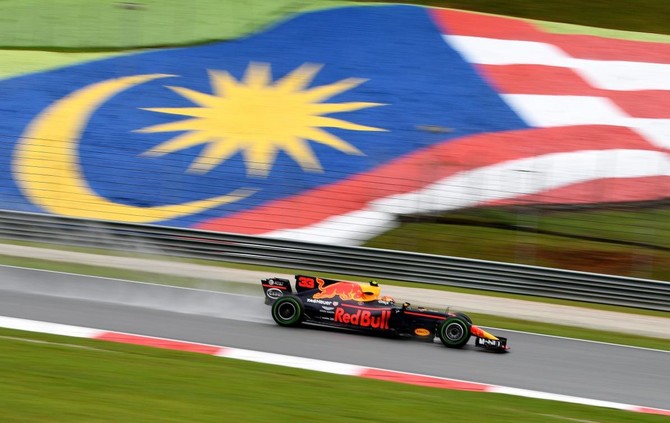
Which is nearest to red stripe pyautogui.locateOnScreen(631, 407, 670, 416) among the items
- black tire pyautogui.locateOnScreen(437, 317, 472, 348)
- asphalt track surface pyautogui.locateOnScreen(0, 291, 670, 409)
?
asphalt track surface pyautogui.locateOnScreen(0, 291, 670, 409)

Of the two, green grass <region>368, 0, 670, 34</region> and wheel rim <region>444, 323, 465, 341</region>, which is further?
green grass <region>368, 0, 670, 34</region>

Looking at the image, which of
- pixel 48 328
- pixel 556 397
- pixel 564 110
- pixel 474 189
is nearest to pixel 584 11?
pixel 564 110

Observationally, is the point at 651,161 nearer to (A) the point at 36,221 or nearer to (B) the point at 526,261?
(B) the point at 526,261

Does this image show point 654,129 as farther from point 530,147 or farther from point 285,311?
point 285,311

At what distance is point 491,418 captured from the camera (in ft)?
22.1

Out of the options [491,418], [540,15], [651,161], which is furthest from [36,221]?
[540,15]

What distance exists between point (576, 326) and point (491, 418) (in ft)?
21.1

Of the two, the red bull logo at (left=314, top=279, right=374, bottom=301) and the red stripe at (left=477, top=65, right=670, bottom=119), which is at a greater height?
the red stripe at (left=477, top=65, right=670, bottom=119)

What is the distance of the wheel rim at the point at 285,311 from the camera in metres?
9.98

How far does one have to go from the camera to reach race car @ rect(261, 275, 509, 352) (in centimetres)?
966

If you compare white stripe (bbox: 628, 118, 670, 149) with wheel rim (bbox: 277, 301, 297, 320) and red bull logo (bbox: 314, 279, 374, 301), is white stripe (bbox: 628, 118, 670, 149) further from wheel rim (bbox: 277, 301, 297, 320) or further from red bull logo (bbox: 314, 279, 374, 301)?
wheel rim (bbox: 277, 301, 297, 320)

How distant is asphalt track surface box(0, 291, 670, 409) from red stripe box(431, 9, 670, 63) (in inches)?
663

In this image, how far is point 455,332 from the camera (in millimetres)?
9641

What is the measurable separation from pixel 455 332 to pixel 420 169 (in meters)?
10.1
